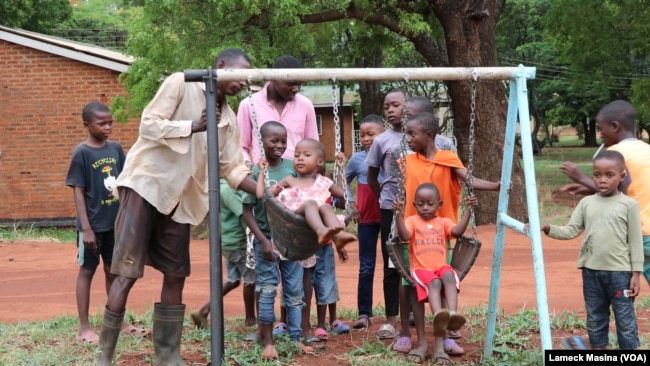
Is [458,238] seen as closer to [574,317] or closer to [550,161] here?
[574,317]

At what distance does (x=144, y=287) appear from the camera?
9.70 m

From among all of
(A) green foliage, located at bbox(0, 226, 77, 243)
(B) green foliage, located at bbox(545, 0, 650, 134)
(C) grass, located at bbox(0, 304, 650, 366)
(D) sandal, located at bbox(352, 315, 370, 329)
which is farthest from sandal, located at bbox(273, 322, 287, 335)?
(B) green foliage, located at bbox(545, 0, 650, 134)

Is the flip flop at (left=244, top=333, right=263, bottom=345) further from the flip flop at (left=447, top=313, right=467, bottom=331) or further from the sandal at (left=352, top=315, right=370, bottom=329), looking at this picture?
the flip flop at (left=447, top=313, right=467, bottom=331)

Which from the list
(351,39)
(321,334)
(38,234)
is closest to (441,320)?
(321,334)

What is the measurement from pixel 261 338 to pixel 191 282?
4.10m

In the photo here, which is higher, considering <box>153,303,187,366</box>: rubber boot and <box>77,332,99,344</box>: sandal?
<box>153,303,187,366</box>: rubber boot

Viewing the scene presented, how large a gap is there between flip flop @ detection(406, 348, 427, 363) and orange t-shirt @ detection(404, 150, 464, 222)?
93 centimetres

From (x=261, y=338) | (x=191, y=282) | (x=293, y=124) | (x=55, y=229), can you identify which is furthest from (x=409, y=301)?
(x=55, y=229)

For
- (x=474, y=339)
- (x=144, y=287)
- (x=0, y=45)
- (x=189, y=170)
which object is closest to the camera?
(x=189, y=170)

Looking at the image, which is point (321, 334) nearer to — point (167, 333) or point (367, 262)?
point (367, 262)

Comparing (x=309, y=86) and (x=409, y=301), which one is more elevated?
(x=309, y=86)

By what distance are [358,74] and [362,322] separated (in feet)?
7.63

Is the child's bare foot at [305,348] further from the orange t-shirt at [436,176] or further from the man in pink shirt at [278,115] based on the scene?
the man in pink shirt at [278,115]

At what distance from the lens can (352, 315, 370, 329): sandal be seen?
21.8 ft
